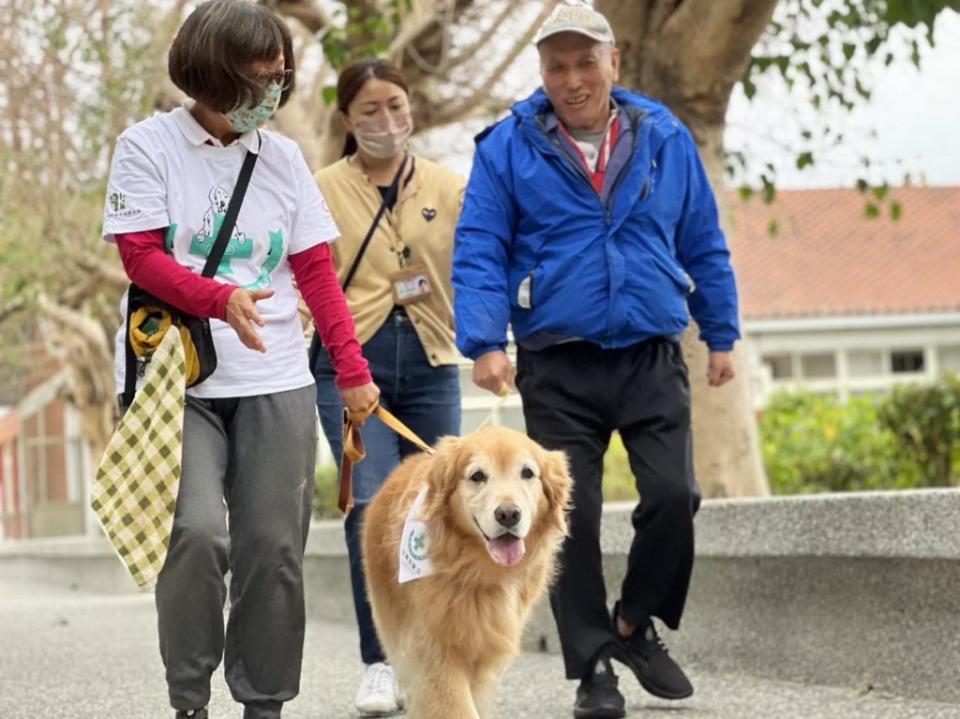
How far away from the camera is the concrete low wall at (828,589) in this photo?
589 centimetres

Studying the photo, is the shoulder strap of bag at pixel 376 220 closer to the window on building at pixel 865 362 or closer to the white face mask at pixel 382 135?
the white face mask at pixel 382 135

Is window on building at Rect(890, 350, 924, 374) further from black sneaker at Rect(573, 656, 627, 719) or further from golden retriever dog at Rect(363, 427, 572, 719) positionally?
golden retriever dog at Rect(363, 427, 572, 719)

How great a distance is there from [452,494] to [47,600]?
618 inches

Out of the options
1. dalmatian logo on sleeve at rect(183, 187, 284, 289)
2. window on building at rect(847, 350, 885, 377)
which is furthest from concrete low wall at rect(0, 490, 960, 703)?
window on building at rect(847, 350, 885, 377)

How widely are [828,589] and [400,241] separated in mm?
2197

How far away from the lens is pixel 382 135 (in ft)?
21.1

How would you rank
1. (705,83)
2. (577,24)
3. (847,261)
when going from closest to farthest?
(577,24)
(705,83)
(847,261)

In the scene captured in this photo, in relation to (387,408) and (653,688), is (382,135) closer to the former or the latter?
(387,408)

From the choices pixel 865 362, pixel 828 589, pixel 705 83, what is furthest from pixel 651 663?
pixel 865 362

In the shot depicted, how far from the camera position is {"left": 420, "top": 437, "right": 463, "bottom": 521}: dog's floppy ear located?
Result: 16.0ft

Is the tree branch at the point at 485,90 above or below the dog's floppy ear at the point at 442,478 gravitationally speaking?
above

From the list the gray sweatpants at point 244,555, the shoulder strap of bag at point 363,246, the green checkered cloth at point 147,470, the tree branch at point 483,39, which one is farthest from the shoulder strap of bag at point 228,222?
the tree branch at point 483,39

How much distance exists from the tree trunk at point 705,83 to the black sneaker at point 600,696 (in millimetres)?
3319

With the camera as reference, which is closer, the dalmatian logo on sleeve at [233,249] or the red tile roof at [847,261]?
the dalmatian logo on sleeve at [233,249]
